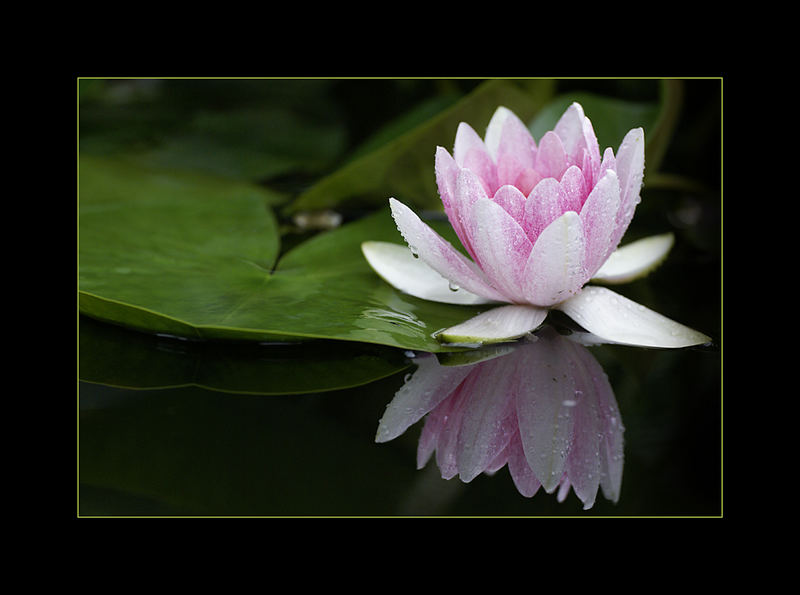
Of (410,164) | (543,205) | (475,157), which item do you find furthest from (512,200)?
(410,164)

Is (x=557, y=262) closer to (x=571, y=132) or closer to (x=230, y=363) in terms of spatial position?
(x=571, y=132)

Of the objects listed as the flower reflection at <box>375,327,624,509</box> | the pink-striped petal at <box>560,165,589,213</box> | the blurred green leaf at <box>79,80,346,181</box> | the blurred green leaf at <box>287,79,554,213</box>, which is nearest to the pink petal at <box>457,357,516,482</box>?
the flower reflection at <box>375,327,624,509</box>

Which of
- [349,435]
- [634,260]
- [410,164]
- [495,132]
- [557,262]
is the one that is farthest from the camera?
[410,164]

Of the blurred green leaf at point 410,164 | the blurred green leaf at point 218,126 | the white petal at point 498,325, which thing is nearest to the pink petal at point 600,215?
the white petal at point 498,325

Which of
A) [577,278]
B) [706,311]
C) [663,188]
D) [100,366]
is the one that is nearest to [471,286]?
[577,278]

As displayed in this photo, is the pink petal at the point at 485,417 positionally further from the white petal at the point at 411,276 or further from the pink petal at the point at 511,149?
the pink petal at the point at 511,149

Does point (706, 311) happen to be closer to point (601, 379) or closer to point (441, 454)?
point (601, 379)
